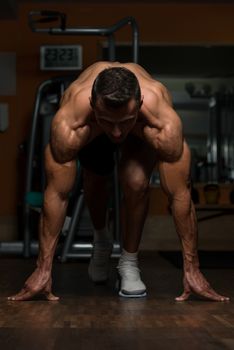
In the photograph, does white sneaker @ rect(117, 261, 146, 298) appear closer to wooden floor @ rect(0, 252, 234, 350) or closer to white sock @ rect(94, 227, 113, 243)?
wooden floor @ rect(0, 252, 234, 350)

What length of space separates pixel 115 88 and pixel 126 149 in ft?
1.52

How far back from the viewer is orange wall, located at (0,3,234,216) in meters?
4.98

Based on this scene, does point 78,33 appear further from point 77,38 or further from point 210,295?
point 210,295

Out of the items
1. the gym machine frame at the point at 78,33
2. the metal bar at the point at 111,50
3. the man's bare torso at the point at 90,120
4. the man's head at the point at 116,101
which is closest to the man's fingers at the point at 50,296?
the man's bare torso at the point at 90,120

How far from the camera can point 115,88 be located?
1798 millimetres

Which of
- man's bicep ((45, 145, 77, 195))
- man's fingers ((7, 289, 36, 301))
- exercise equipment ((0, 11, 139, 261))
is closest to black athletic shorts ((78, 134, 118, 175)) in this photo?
man's bicep ((45, 145, 77, 195))

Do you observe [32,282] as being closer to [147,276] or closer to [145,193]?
[145,193]

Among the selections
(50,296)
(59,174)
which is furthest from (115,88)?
(50,296)

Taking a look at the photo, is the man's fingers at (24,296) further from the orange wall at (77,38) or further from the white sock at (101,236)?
the orange wall at (77,38)

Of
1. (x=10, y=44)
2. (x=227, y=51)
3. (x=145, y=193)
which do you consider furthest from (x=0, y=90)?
(x=145, y=193)

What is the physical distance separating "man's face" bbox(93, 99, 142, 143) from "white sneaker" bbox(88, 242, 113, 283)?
2.44 ft

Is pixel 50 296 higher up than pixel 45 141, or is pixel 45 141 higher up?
pixel 45 141

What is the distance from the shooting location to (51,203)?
205 cm

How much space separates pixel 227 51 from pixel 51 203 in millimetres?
4496
